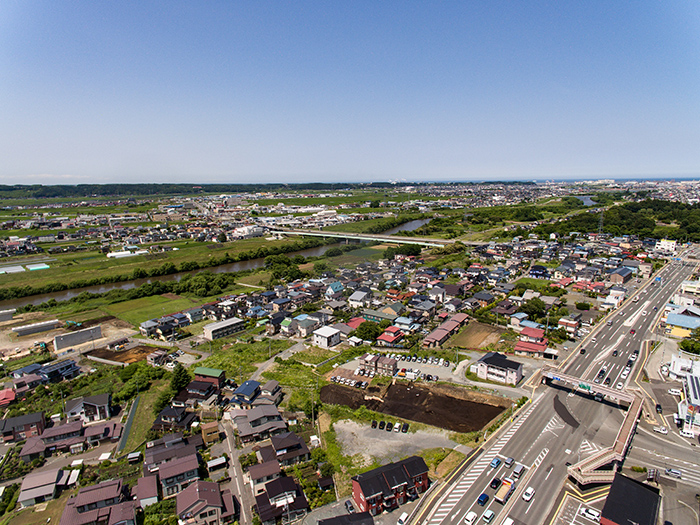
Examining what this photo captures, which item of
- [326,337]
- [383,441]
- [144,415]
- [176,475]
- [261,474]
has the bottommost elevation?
[144,415]

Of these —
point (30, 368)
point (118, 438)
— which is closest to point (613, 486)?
point (118, 438)

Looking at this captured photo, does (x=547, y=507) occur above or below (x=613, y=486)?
below

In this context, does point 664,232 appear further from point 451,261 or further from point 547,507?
point 547,507

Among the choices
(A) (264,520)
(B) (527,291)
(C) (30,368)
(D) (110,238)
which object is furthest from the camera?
(D) (110,238)

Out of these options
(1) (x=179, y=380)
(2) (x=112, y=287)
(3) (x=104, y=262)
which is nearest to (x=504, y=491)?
(1) (x=179, y=380)

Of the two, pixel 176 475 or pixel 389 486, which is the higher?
pixel 389 486

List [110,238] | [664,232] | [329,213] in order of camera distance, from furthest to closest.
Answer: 1. [329,213]
2. [110,238]
3. [664,232]

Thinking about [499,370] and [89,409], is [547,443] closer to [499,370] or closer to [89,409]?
[499,370]
